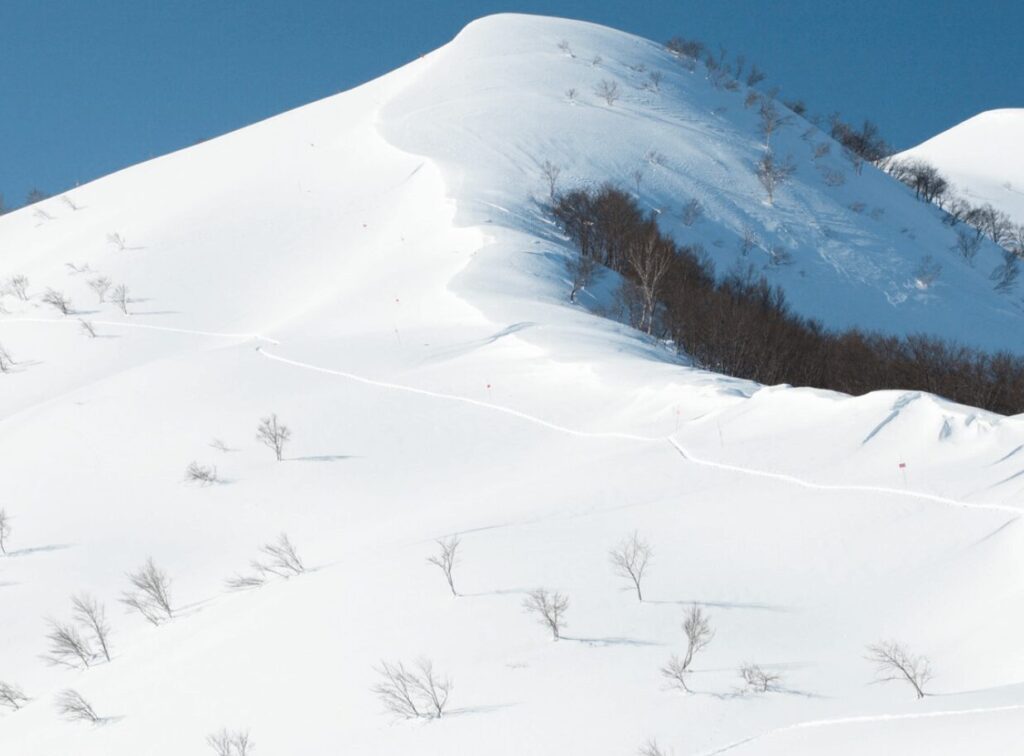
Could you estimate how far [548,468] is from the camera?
15.4m

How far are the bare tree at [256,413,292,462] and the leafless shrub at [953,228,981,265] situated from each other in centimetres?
4538

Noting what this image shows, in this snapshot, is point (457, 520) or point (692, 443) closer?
point (457, 520)

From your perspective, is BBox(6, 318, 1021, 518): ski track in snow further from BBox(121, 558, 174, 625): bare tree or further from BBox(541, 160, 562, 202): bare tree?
BBox(541, 160, 562, 202): bare tree

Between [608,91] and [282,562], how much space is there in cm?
4776

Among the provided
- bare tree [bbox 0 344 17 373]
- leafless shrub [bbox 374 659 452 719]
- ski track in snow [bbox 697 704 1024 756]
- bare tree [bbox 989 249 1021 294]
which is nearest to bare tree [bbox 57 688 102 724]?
leafless shrub [bbox 374 659 452 719]

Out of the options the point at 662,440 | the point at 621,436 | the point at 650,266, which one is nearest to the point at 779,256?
the point at 650,266

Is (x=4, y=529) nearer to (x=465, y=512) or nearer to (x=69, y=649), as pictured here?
(x=69, y=649)

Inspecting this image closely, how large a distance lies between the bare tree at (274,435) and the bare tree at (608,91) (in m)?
40.9

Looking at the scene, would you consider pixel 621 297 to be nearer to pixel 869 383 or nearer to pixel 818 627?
pixel 869 383

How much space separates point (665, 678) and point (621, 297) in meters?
21.3

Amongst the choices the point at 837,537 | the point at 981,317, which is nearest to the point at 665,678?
the point at 837,537

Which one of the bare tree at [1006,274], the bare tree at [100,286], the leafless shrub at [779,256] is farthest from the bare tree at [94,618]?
the bare tree at [1006,274]

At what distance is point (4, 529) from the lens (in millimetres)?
16203

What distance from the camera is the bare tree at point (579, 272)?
1103 inches
